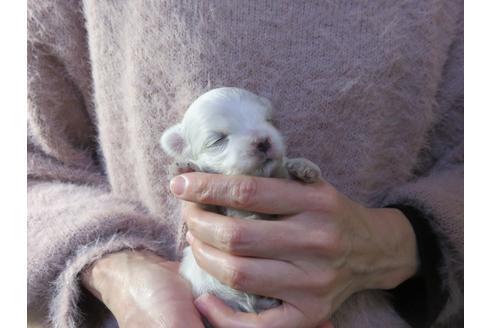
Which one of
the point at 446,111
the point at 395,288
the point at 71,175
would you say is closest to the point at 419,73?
the point at 446,111

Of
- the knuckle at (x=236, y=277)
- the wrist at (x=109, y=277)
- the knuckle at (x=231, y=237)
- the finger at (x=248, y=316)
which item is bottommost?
the wrist at (x=109, y=277)

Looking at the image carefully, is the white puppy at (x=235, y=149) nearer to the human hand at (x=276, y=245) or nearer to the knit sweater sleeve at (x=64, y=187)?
the human hand at (x=276, y=245)

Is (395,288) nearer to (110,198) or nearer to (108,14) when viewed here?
(110,198)

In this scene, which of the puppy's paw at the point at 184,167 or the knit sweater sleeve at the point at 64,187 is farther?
the knit sweater sleeve at the point at 64,187

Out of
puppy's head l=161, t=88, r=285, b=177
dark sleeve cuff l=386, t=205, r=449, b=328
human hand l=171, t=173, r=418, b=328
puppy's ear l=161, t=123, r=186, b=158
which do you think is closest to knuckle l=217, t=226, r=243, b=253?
→ human hand l=171, t=173, r=418, b=328

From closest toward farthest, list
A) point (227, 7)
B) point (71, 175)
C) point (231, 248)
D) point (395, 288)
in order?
point (231, 248), point (227, 7), point (395, 288), point (71, 175)

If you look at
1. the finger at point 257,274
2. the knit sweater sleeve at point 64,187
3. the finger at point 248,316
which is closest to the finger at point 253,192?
the finger at point 257,274
